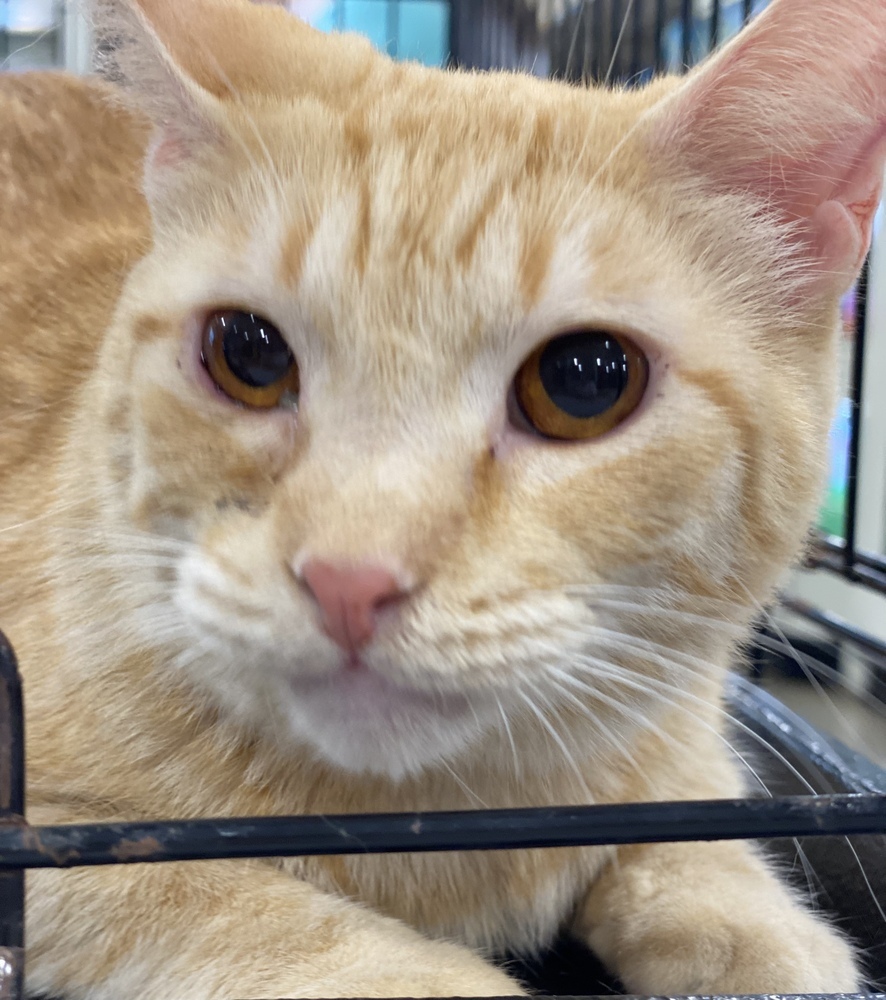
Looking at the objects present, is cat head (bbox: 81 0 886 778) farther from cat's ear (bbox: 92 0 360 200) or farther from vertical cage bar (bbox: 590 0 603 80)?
vertical cage bar (bbox: 590 0 603 80)

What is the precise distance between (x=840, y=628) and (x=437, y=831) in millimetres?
823

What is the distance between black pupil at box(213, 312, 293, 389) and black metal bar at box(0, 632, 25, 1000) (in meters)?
0.24

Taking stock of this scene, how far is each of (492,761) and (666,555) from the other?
0.63 feet

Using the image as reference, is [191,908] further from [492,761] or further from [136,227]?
[136,227]

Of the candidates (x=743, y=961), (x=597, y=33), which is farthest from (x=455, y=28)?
(x=743, y=961)

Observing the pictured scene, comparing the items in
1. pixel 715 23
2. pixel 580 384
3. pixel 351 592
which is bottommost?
pixel 351 592

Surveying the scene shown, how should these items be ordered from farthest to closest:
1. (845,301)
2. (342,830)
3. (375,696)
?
(845,301)
(375,696)
(342,830)

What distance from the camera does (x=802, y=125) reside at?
2.13 feet

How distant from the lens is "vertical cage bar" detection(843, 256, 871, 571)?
102cm

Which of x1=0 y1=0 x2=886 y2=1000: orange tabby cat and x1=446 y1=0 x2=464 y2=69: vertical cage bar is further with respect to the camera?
x1=446 y1=0 x2=464 y2=69: vertical cage bar

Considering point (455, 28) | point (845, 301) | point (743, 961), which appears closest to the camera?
point (743, 961)

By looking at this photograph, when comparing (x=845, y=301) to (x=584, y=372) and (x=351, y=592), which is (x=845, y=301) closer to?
(x=584, y=372)

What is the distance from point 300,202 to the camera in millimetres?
650

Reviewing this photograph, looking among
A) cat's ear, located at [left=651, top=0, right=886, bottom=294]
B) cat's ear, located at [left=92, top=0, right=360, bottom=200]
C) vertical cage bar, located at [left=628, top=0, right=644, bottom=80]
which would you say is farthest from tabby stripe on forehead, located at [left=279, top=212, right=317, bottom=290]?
vertical cage bar, located at [left=628, top=0, right=644, bottom=80]
